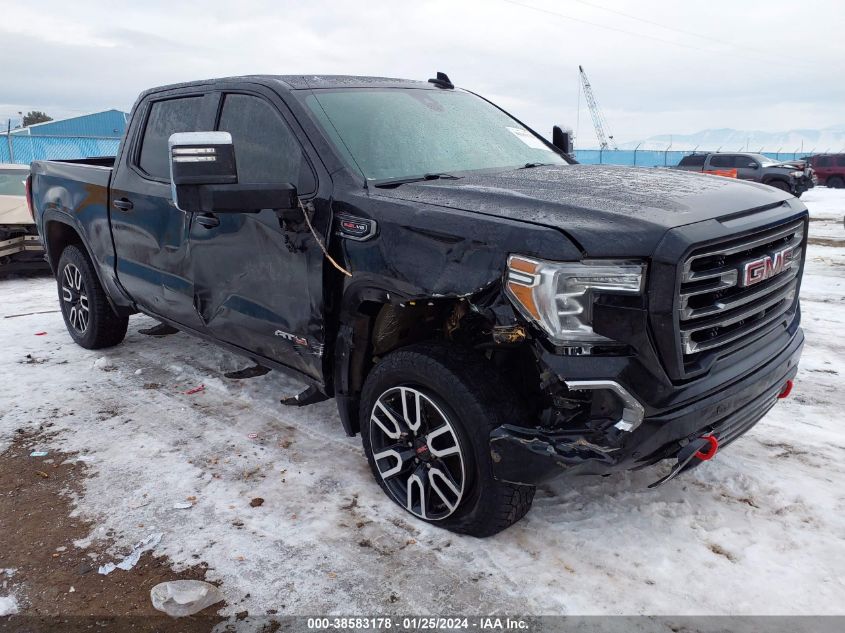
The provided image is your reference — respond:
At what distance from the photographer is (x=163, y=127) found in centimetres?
443

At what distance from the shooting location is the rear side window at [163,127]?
416 centimetres

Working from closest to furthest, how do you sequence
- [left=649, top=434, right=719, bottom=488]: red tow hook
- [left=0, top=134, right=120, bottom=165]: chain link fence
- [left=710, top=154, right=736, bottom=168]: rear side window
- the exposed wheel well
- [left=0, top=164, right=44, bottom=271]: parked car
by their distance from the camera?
1. [left=649, top=434, right=719, bottom=488]: red tow hook
2. the exposed wheel well
3. [left=0, top=164, right=44, bottom=271]: parked car
4. [left=710, top=154, right=736, bottom=168]: rear side window
5. [left=0, top=134, right=120, bottom=165]: chain link fence

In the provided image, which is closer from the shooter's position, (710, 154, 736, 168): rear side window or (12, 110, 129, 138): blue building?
(710, 154, 736, 168): rear side window

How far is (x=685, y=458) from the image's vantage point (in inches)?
97.8

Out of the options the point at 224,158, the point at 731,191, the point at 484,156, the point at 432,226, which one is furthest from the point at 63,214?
the point at 731,191

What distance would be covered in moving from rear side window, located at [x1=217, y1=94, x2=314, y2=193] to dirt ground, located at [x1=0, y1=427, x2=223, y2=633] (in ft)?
5.97

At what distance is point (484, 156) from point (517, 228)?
1353 millimetres

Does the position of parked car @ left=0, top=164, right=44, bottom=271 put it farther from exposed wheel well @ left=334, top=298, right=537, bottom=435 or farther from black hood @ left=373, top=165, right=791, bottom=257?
black hood @ left=373, top=165, right=791, bottom=257

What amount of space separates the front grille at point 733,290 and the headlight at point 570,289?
21cm

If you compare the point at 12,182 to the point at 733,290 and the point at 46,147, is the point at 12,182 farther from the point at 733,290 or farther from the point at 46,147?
the point at 46,147

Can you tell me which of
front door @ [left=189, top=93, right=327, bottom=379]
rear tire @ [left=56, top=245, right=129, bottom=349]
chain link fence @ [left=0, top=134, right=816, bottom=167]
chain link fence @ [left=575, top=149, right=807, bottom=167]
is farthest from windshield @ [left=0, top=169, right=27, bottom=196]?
chain link fence @ [left=575, top=149, right=807, bottom=167]

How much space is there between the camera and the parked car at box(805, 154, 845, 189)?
2919 cm

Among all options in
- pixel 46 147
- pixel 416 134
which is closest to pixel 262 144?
pixel 416 134

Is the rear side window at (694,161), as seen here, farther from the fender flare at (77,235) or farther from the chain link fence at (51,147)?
the fender flare at (77,235)
